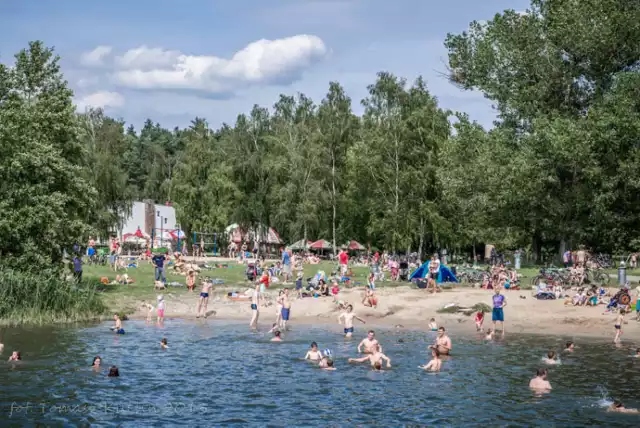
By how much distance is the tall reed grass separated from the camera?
33.7 metres

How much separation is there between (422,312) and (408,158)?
36.7 meters

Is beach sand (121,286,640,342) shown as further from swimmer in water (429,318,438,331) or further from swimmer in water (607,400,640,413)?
swimmer in water (607,400,640,413)

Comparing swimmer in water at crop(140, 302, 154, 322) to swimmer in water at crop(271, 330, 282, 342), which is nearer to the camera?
swimmer in water at crop(271, 330, 282, 342)

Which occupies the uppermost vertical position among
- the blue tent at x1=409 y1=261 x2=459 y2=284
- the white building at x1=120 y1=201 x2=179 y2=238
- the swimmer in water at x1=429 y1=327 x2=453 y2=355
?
the white building at x1=120 y1=201 x2=179 y2=238

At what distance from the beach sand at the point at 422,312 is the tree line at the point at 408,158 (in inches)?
321

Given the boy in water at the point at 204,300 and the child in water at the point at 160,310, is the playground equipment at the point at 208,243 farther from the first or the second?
the child in water at the point at 160,310

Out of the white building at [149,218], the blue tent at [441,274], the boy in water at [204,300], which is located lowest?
the boy in water at [204,300]

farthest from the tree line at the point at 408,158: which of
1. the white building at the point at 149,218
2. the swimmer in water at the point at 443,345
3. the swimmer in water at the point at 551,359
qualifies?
the swimmer in water at the point at 551,359

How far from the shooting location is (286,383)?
80.3 ft

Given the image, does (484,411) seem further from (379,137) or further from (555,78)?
(379,137)

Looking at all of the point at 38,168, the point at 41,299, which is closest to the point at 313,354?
the point at 41,299

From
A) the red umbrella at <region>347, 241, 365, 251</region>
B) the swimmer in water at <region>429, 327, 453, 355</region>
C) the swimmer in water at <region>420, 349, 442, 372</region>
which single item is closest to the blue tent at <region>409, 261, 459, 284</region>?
the swimmer in water at <region>429, 327, 453, 355</region>

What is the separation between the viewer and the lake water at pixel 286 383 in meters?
20.3

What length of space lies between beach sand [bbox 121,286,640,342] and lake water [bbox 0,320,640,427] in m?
3.28
